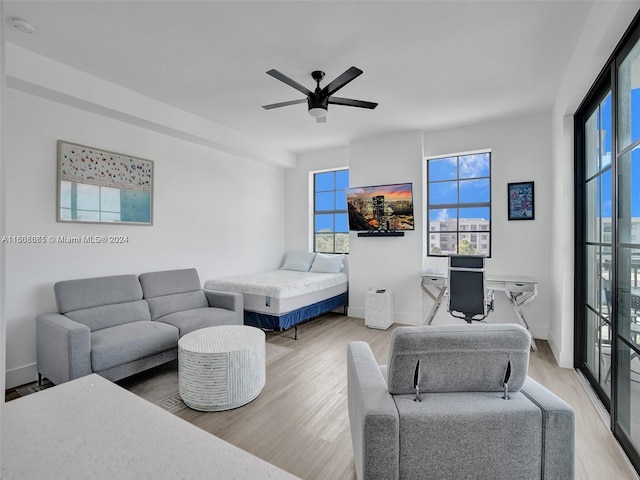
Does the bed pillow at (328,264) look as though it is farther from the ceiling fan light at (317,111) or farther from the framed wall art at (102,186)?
the ceiling fan light at (317,111)

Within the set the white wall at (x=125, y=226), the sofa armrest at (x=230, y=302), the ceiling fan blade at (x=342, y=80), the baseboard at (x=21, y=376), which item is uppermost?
the ceiling fan blade at (x=342, y=80)

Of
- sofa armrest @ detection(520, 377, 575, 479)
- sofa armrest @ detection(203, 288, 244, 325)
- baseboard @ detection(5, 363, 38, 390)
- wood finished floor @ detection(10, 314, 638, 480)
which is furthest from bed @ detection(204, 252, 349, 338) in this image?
sofa armrest @ detection(520, 377, 575, 479)

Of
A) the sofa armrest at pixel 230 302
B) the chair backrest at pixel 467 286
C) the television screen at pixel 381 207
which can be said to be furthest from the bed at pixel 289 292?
the chair backrest at pixel 467 286

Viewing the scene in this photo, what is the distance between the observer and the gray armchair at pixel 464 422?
4.27 feet

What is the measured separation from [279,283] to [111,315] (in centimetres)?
183

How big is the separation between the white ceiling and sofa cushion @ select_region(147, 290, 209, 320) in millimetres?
2177

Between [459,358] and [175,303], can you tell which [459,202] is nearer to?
[459,358]

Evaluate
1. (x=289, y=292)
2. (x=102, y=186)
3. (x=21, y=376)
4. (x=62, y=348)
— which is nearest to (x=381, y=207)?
(x=289, y=292)

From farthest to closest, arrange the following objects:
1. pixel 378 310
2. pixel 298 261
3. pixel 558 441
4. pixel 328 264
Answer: pixel 298 261, pixel 328 264, pixel 378 310, pixel 558 441

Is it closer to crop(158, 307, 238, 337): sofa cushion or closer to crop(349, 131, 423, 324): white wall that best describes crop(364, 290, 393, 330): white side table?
crop(349, 131, 423, 324): white wall

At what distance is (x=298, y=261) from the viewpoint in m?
5.64

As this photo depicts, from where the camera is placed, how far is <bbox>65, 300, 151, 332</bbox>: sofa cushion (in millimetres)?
2945

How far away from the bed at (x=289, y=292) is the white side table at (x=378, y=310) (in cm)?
59

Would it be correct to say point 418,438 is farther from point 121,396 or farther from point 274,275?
point 274,275
